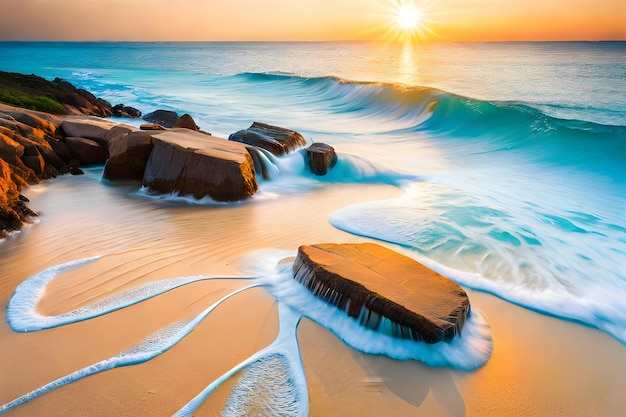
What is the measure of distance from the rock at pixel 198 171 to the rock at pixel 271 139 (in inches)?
60.0

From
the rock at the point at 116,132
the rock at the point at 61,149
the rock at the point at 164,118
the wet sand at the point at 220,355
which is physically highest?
the rock at the point at 116,132

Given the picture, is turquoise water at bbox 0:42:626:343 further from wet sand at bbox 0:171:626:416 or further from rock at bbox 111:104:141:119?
rock at bbox 111:104:141:119

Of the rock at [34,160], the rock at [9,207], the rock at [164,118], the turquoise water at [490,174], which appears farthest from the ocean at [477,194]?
the rock at [164,118]

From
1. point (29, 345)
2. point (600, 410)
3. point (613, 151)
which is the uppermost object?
point (613, 151)

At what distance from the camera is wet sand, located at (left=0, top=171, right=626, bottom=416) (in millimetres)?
2287

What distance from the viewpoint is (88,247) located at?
159 inches

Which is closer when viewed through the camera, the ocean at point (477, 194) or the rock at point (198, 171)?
the ocean at point (477, 194)

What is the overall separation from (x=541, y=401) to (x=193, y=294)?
2398mm

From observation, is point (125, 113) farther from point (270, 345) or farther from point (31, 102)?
point (270, 345)

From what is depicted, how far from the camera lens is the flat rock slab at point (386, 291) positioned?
8.98 feet

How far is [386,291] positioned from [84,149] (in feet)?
20.5

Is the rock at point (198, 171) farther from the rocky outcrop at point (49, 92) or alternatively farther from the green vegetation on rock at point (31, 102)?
the rocky outcrop at point (49, 92)

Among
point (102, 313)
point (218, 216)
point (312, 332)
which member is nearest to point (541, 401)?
point (312, 332)

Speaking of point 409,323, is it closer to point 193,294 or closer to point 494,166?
point 193,294
